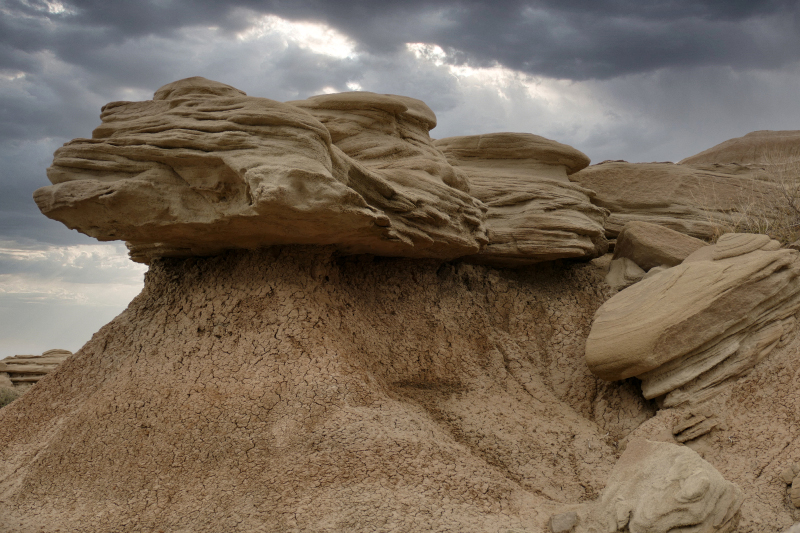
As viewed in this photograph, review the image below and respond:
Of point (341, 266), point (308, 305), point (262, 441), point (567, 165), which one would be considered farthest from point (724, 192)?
point (262, 441)

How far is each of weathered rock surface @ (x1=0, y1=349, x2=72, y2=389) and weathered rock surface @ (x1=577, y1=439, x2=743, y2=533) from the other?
11.8 m

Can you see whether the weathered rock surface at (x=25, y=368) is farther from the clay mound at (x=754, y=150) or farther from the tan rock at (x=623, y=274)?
the clay mound at (x=754, y=150)

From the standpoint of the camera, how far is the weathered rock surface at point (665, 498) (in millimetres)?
4113

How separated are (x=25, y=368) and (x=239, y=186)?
1082 cm

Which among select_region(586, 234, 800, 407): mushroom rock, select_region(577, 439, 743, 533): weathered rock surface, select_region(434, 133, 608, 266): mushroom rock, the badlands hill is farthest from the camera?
select_region(434, 133, 608, 266): mushroom rock

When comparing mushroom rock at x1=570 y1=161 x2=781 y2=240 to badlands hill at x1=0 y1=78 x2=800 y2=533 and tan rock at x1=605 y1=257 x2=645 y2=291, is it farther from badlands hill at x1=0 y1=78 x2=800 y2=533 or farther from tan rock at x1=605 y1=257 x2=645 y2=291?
badlands hill at x1=0 y1=78 x2=800 y2=533

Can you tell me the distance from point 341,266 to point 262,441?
2178 millimetres

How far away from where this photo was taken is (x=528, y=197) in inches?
320

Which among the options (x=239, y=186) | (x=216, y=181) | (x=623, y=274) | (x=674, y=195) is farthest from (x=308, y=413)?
(x=674, y=195)

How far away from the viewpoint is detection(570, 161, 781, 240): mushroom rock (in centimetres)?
923

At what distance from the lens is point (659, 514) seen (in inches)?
162

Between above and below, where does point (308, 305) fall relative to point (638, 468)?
above

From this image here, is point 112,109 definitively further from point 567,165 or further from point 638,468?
point 567,165

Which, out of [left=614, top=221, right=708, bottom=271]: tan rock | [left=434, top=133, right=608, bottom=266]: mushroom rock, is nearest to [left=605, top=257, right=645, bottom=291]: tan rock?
[left=614, top=221, right=708, bottom=271]: tan rock
